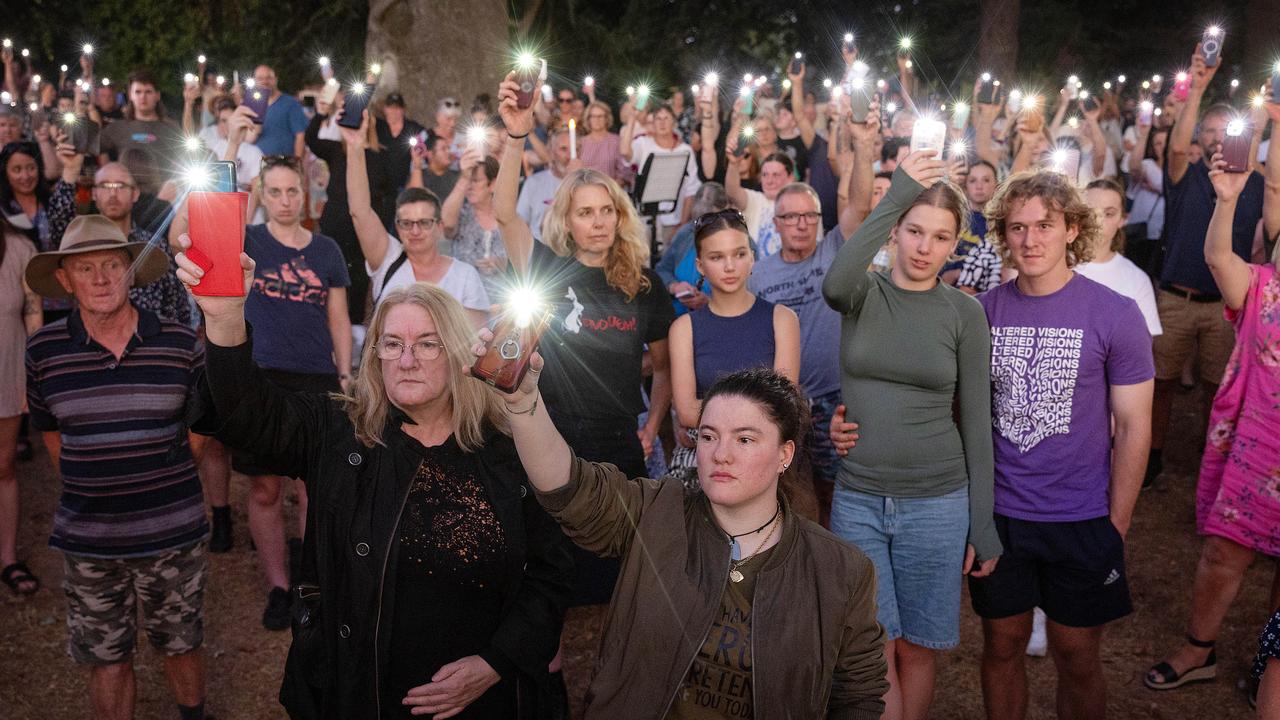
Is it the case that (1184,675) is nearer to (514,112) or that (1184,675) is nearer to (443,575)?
(443,575)

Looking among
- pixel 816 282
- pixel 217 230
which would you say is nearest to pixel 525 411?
pixel 217 230

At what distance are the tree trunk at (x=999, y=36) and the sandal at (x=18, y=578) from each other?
17480mm

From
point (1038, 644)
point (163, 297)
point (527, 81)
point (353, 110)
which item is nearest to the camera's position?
point (527, 81)

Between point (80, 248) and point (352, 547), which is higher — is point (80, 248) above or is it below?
above

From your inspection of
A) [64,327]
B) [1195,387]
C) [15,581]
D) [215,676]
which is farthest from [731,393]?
[1195,387]

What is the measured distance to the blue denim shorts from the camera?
11.1 feet

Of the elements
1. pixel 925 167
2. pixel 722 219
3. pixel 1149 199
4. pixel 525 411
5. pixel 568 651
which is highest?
pixel 1149 199

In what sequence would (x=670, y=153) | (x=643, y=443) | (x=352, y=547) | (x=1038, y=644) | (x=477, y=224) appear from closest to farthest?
(x=352, y=547)
(x=643, y=443)
(x=1038, y=644)
(x=477, y=224)
(x=670, y=153)

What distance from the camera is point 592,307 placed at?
4.03 meters

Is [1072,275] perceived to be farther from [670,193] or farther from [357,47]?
[357,47]

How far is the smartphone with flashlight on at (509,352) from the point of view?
6.58 ft

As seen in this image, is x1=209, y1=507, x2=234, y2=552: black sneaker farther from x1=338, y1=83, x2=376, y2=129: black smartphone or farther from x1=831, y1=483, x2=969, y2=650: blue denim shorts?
x1=831, y1=483, x2=969, y2=650: blue denim shorts

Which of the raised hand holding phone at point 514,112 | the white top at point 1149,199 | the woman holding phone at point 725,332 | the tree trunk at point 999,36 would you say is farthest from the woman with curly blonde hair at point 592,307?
the tree trunk at point 999,36

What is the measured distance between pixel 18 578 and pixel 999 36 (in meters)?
18.0
